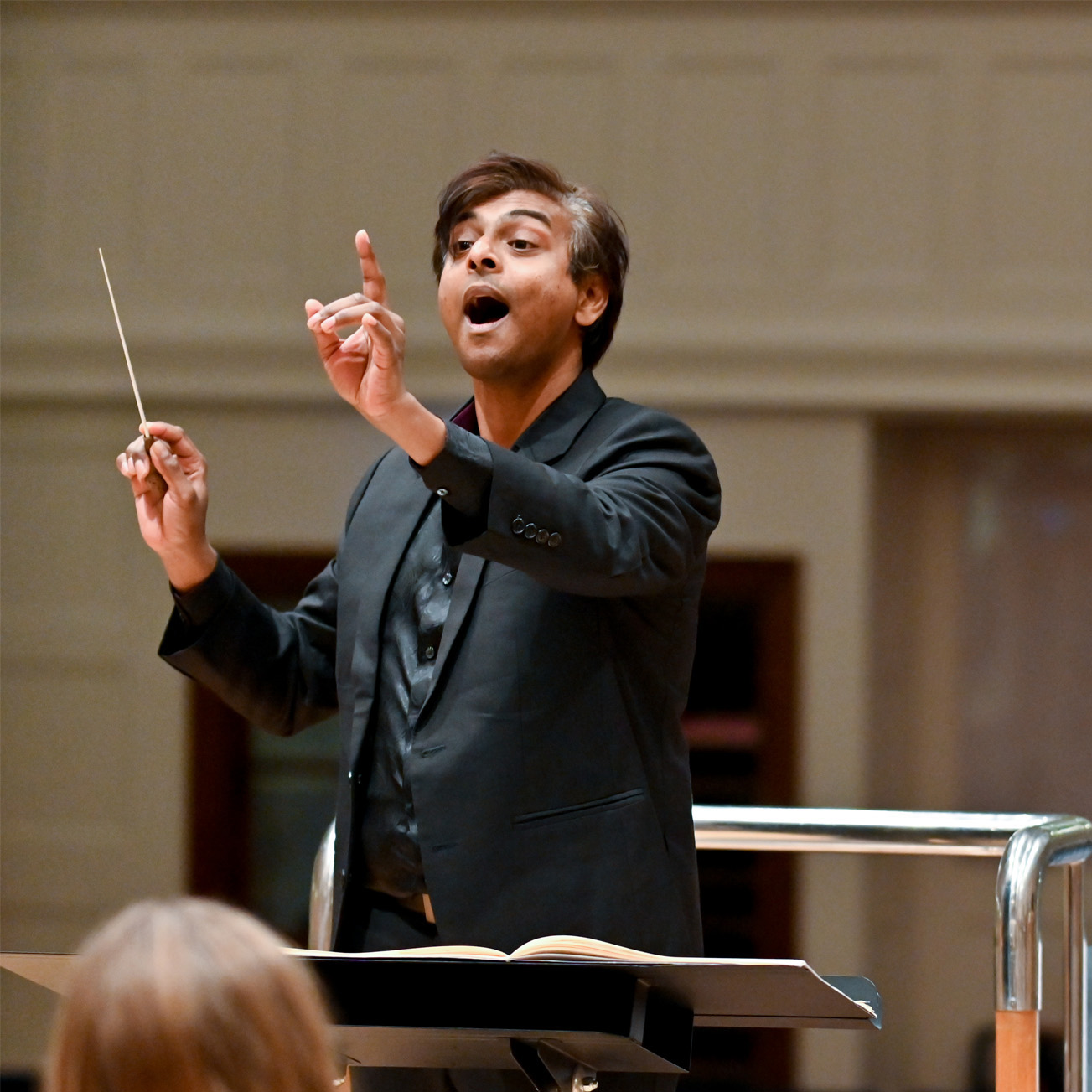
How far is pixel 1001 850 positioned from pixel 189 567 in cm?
101

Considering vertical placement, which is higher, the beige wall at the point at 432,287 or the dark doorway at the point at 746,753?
the beige wall at the point at 432,287

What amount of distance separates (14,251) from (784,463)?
2864mm

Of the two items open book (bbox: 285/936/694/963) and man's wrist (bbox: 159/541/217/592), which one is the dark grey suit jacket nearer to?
man's wrist (bbox: 159/541/217/592)

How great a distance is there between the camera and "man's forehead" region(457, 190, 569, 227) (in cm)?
186

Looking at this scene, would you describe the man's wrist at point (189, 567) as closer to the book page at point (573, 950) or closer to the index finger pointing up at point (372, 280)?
the index finger pointing up at point (372, 280)

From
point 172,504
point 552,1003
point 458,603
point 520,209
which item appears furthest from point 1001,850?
point 172,504

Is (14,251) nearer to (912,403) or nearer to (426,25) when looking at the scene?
(426,25)

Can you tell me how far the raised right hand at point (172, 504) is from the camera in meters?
1.83

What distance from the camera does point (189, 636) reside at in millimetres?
1882

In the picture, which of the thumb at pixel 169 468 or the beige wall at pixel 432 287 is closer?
the thumb at pixel 169 468

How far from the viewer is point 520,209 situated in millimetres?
1862

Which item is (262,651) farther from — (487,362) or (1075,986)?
(1075,986)

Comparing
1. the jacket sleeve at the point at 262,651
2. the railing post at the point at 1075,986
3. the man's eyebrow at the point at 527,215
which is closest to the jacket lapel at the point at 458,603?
the jacket sleeve at the point at 262,651

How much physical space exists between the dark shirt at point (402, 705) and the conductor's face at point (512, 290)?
0.22 metres
